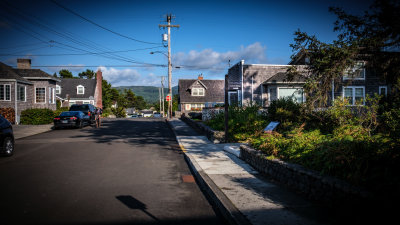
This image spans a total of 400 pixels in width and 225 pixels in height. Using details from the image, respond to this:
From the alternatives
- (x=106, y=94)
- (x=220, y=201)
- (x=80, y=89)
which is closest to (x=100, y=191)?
(x=220, y=201)

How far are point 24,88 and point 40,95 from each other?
2.56 meters

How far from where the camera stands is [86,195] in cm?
524

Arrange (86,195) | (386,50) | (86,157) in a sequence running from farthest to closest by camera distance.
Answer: (86,157)
(386,50)
(86,195)

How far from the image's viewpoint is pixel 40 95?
1190 inches

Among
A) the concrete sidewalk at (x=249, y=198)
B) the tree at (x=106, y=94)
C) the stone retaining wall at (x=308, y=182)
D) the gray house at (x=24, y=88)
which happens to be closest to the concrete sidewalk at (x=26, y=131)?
the gray house at (x=24, y=88)

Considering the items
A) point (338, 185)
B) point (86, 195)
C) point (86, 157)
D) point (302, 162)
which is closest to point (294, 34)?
point (302, 162)

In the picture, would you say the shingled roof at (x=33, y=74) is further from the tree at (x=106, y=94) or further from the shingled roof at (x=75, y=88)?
the tree at (x=106, y=94)

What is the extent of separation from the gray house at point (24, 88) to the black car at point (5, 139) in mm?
17299

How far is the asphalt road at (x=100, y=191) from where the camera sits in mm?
A: 4230

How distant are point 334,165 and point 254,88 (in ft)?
71.2

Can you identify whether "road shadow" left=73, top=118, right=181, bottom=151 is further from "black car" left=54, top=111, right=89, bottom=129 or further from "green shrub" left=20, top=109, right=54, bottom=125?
"green shrub" left=20, top=109, right=54, bottom=125

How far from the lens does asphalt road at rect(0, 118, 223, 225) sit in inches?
167

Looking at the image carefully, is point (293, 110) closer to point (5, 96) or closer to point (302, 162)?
point (302, 162)

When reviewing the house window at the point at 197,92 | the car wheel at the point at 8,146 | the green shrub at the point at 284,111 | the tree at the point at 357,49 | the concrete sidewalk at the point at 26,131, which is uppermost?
the house window at the point at 197,92
